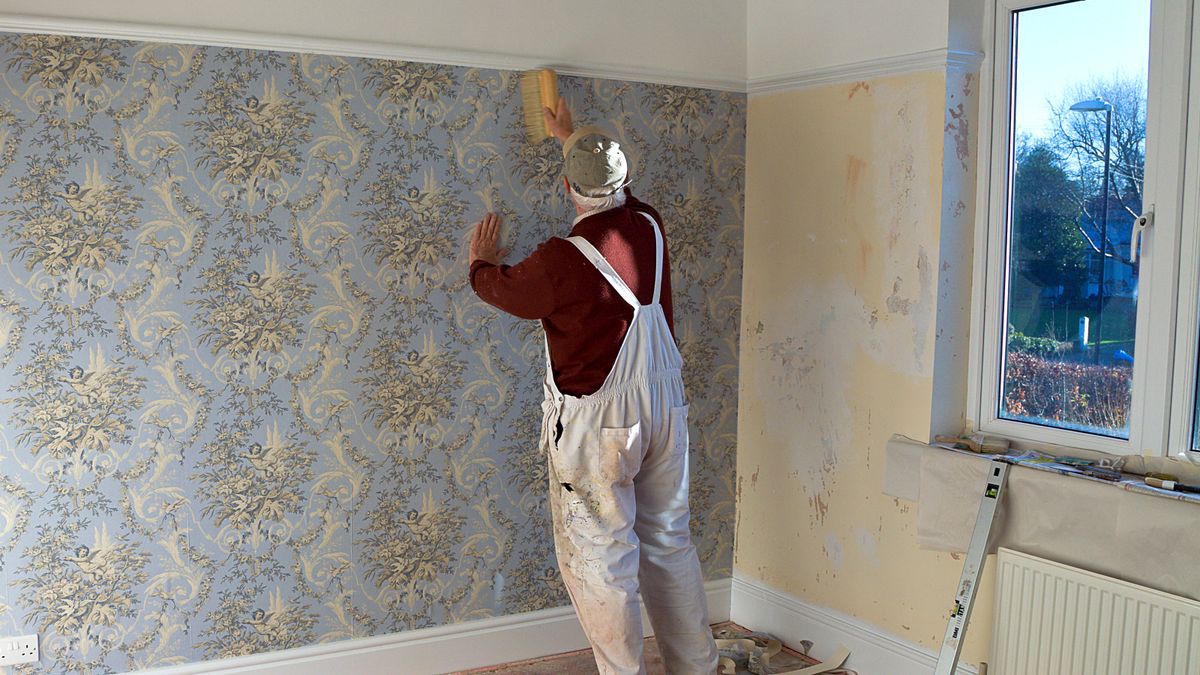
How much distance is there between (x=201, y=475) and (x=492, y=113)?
1.36 meters

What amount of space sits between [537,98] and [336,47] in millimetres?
612

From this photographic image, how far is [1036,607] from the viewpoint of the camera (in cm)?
262

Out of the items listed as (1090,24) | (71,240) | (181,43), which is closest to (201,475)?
(71,240)

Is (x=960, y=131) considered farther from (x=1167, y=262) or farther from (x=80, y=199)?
(x=80, y=199)

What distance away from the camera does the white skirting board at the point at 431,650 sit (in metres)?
3.04

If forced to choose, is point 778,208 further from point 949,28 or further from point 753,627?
point 753,627

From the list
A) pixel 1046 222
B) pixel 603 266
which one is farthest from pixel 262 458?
pixel 1046 222

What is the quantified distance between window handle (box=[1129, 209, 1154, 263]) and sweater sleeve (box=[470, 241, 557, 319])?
1.48 m

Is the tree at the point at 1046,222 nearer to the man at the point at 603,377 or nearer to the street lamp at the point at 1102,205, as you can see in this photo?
the street lamp at the point at 1102,205

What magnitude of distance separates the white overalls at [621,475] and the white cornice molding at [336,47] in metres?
0.73

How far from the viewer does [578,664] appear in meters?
3.40

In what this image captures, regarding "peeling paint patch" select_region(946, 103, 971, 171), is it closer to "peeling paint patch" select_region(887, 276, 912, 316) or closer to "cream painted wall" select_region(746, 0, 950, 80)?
"cream painted wall" select_region(746, 0, 950, 80)

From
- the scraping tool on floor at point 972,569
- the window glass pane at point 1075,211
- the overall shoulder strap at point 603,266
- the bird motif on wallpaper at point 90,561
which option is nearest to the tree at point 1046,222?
the window glass pane at point 1075,211

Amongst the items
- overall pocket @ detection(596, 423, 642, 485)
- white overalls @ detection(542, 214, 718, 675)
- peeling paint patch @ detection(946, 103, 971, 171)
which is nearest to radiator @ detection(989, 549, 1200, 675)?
white overalls @ detection(542, 214, 718, 675)
